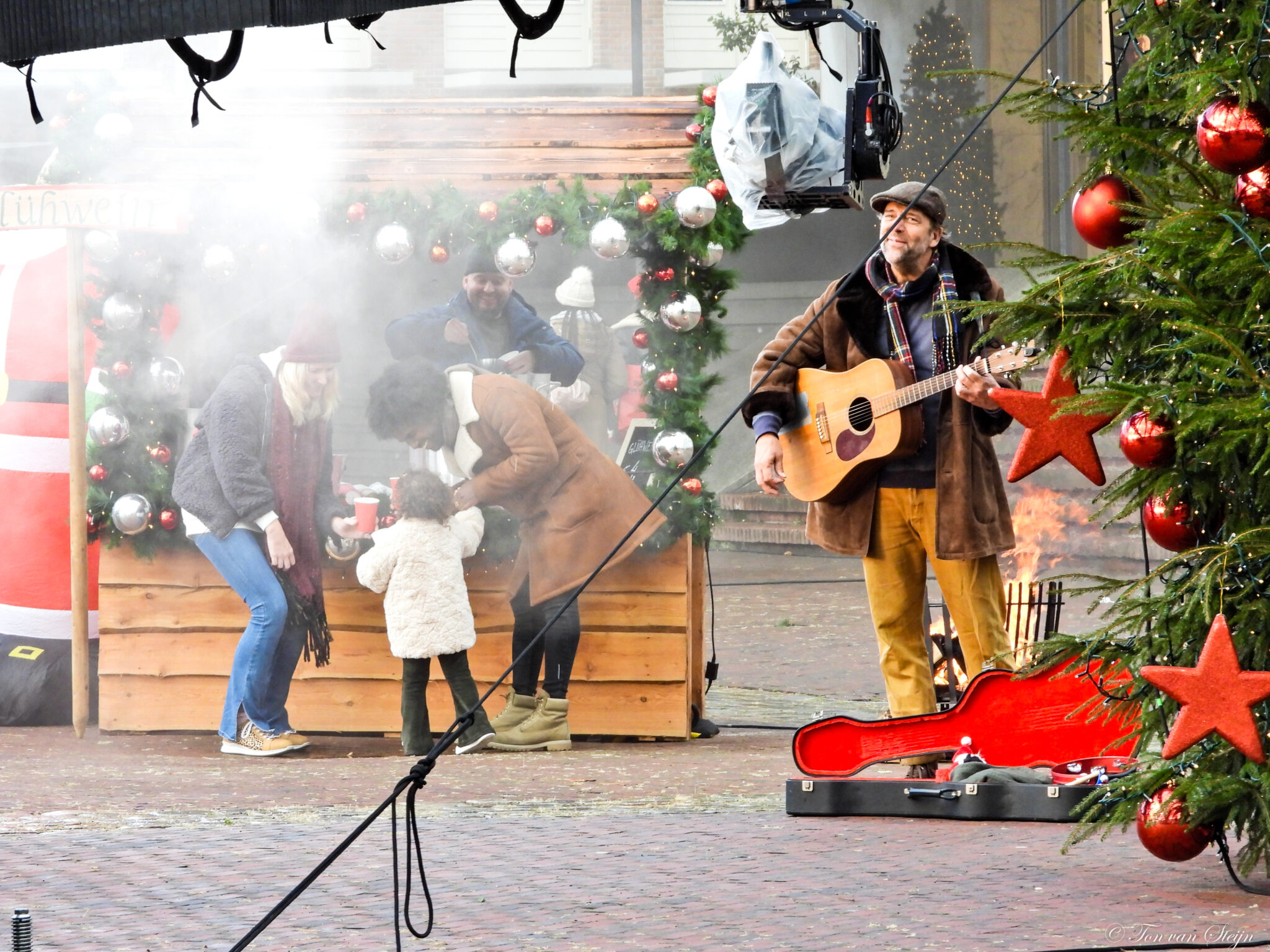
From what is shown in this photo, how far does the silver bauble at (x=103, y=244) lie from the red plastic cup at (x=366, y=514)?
5.43 ft

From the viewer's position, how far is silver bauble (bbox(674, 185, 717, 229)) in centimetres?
789

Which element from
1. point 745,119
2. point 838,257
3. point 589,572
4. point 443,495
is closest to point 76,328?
point 443,495

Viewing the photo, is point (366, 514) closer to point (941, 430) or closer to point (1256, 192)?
point (941, 430)

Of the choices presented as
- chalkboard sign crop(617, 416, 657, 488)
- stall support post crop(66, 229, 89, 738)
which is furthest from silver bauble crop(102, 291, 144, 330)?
chalkboard sign crop(617, 416, 657, 488)

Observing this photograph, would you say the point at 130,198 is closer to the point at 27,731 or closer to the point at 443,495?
the point at 443,495

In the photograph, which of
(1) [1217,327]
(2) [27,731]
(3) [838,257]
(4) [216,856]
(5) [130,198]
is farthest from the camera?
(3) [838,257]

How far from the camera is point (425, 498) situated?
25.5 ft

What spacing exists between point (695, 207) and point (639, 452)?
114cm

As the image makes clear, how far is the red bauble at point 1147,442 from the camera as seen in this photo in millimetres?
4262

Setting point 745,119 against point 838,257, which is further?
point 838,257

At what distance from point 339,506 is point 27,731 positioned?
6.35ft

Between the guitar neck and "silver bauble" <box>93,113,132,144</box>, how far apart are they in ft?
13.6

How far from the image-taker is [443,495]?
7.79m

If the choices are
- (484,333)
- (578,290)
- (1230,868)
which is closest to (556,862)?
(1230,868)
